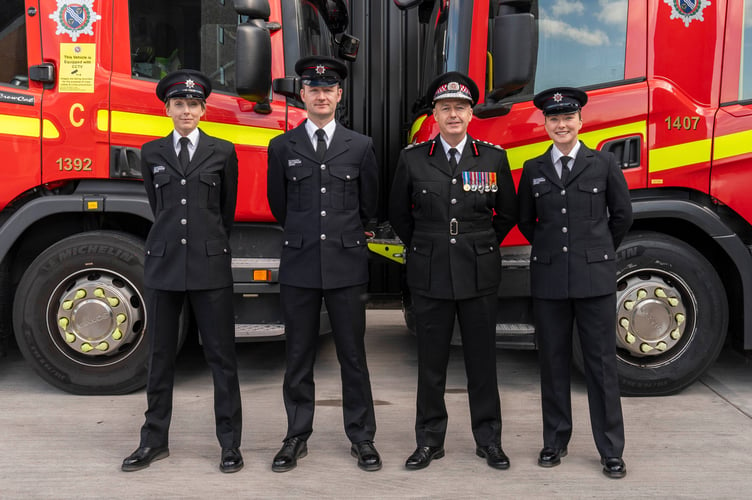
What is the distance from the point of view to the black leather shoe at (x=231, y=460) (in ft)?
9.92

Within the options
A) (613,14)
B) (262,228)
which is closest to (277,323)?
(262,228)

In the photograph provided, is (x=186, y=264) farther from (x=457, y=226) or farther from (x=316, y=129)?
(x=457, y=226)

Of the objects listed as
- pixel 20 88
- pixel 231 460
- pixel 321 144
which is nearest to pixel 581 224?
pixel 321 144

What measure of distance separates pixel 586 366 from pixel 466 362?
53 cm

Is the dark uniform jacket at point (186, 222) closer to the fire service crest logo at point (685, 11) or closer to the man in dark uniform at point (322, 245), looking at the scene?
the man in dark uniform at point (322, 245)

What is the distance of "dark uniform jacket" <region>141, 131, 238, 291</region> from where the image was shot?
3057 millimetres

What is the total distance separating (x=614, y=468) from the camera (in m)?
2.96

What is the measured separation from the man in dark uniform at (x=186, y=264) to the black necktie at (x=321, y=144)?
1.42 ft

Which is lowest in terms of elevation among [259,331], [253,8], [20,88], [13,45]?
[259,331]

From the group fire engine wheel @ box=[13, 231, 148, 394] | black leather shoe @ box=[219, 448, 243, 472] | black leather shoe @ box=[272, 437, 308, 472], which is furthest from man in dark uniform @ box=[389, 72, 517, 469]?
fire engine wheel @ box=[13, 231, 148, 394]

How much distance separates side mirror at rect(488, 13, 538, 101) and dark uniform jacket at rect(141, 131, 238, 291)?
4.72ft

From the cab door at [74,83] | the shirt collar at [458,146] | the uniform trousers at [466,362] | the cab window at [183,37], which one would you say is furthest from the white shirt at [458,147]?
the cab door at [74,83]

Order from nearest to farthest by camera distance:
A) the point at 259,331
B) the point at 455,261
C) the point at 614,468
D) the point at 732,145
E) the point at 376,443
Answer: the point at 614,468 → the point at 455,261 → the point at 376,443 → the point at 732,145 → the point at 259,331

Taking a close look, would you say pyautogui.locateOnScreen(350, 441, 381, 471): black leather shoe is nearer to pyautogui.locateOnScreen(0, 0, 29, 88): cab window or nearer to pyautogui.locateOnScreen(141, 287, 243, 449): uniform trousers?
pyautogui.locateOnScreen(141, 287, 243, 449): uniform trousers
